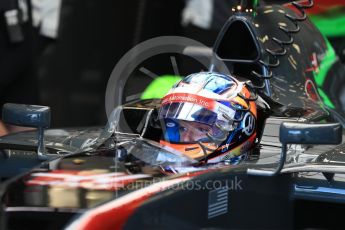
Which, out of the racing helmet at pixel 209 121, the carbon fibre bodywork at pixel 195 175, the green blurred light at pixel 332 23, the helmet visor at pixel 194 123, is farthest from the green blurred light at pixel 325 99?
the green blurred light at pixel 332 23

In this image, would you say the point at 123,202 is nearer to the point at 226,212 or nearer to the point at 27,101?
the point at 226,212

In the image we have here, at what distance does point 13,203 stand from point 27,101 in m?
3.47

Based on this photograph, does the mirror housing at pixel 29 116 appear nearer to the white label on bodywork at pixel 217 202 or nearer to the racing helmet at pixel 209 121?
the racing helmet at pixel 209 121

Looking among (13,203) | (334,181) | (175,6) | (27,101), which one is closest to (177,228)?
(13,203)

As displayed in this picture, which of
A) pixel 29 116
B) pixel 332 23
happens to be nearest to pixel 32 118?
pixel 29 116

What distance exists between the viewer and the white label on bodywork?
245 centimetres

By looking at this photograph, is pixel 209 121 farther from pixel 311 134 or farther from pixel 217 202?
pixel 311 134

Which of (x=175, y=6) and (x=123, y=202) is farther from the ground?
(x=175, y=6)

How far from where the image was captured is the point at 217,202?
2479 millimetres

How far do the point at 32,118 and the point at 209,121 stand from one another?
2.50 ft

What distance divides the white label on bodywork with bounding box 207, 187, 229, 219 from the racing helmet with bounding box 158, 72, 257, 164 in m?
0.27

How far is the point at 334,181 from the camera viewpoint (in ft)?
8.84

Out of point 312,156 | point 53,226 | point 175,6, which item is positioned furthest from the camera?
point 175,6

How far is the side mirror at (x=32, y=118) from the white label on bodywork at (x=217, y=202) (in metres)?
0.83
